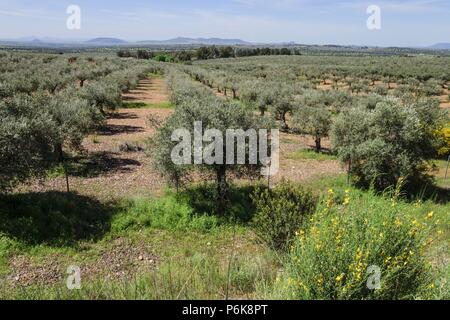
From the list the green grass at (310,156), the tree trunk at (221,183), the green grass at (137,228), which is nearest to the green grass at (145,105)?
the green grass at (310,156)

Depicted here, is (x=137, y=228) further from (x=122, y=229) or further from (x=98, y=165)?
(x=98, y=165)

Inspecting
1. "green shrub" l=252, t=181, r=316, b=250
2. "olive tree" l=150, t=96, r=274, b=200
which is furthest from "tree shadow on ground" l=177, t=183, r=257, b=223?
"green shrub" l=252, t=181, r=316, b=250

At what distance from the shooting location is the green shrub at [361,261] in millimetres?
5965

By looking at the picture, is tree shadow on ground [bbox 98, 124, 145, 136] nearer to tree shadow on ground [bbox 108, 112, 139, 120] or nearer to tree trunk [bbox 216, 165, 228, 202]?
tree shadow on ground [bbox 108, 112, 139, 120]

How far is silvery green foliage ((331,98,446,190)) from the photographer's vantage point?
19516 millimetres

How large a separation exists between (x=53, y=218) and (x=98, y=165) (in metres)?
8.05

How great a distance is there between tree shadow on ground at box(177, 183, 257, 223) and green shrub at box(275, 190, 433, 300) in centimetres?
990

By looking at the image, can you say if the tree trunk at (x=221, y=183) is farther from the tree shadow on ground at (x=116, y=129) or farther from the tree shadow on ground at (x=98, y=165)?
the tree shadow on ground at (x=116, y=129)

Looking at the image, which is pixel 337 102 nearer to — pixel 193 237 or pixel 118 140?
pixel 118 140

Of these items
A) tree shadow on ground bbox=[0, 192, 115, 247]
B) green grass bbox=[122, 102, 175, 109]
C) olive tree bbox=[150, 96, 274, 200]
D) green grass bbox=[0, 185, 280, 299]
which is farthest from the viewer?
green grass bbox=[122, 102, 175, 109]

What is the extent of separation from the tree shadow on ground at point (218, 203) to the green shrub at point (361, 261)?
32.5 feet

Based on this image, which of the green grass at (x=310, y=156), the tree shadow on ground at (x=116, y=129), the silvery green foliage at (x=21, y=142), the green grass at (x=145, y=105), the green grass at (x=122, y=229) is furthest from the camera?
the green grass at (x=145, y=105)

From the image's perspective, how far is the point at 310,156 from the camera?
89.4 feet
